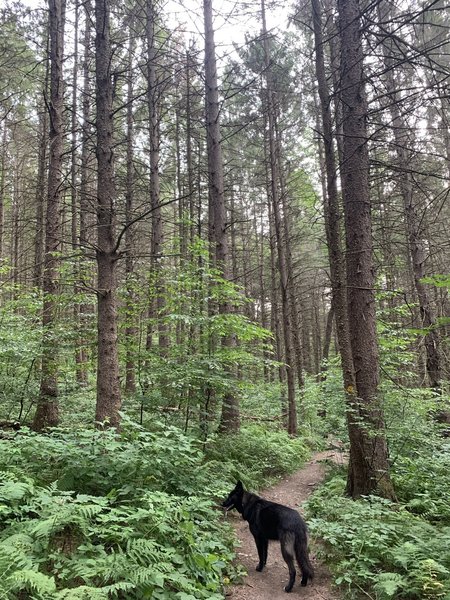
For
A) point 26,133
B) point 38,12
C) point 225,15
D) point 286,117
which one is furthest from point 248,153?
point 26,133

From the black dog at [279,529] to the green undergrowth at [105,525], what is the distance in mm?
396

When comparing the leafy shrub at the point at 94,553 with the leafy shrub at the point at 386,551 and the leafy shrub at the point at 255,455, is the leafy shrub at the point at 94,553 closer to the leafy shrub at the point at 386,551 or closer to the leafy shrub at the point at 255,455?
the leafy shrub at the point at 386,551

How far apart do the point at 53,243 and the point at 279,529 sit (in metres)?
7.17

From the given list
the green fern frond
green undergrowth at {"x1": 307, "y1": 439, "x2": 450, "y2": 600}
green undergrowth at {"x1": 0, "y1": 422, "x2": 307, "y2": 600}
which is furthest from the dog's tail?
the green fern frond

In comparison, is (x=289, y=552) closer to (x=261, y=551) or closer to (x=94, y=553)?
(x=261, y=551)

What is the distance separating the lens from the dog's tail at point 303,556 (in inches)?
165

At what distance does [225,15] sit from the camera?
1005 centimetres

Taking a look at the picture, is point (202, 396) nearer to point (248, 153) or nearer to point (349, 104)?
point (349, 104)

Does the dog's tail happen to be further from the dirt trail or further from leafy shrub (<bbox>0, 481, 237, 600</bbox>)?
leafy shrub (<bbox>0, 481, 237, 600</bbox>)

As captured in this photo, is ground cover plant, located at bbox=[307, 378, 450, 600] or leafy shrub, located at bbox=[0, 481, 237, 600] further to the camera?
ground cover plant, located at bbox=[307, 378, 450, 600]

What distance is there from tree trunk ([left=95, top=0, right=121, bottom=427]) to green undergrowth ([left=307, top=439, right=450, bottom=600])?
327cm

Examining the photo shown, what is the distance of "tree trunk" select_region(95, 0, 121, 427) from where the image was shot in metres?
5.75

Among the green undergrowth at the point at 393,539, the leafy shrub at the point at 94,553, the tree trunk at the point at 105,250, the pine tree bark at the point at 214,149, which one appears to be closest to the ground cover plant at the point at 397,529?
the green undergrowth at the point at 393,539

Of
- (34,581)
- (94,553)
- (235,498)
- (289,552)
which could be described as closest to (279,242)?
(235,498)
